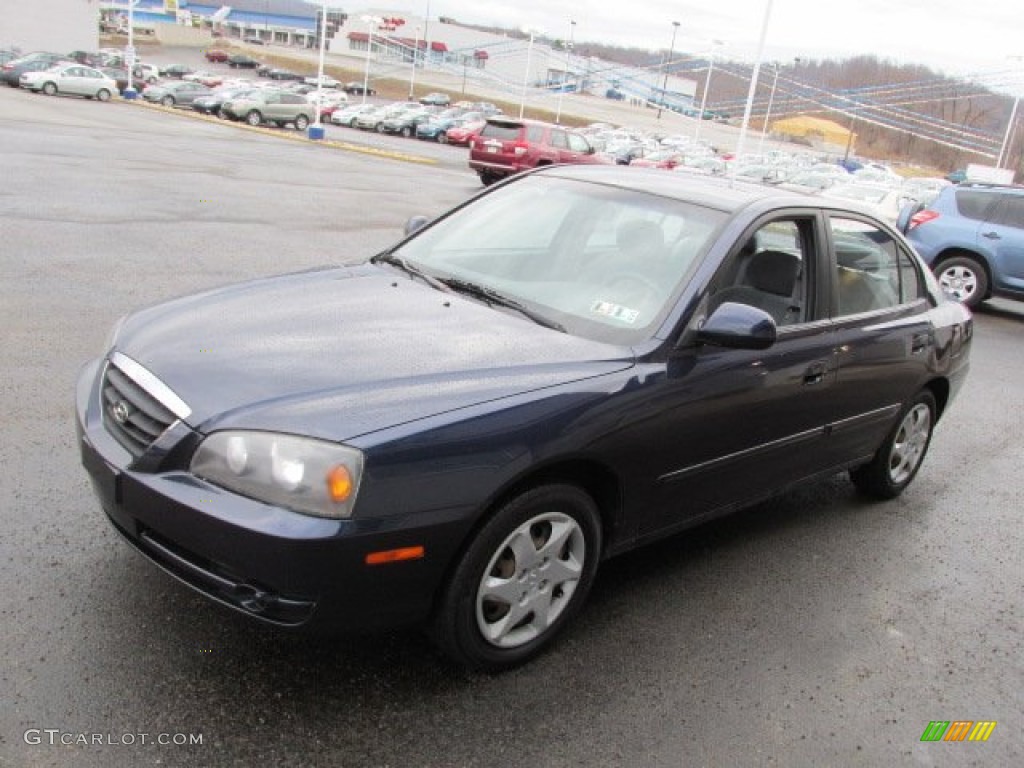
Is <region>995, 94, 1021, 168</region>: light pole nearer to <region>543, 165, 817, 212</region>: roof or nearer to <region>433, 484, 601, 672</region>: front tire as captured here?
<region>543, 165, 817, 212</region>: roof

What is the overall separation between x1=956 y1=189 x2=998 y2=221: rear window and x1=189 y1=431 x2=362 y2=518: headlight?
12.4m

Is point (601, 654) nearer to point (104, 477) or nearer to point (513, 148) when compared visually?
point (104, 477)

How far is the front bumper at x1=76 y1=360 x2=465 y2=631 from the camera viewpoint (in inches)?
99.4

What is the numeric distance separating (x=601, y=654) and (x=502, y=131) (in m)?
21.7

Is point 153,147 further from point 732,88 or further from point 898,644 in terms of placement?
point 732,88

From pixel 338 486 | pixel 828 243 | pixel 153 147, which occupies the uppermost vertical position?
pixel 828 243

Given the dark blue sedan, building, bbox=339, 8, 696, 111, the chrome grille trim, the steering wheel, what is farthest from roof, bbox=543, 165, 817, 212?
building, bbox=339, 8, 696, 111

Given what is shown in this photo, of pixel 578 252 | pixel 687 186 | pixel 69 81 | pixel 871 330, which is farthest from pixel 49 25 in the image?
pixel 871 330

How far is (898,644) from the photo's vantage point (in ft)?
12.1

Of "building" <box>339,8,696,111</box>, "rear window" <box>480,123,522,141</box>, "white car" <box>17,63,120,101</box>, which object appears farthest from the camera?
"building" <box>339,8,696,111</box>

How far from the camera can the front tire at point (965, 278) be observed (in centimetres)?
1242

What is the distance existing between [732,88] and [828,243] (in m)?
134

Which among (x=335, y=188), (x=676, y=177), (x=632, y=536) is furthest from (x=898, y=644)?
(x=335, y=188)

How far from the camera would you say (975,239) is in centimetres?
1236
